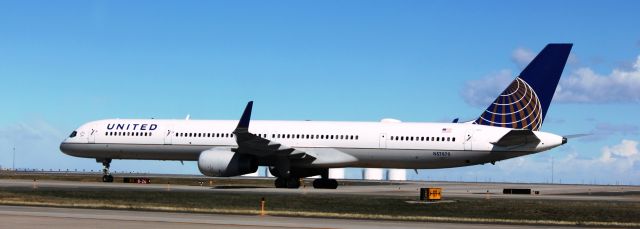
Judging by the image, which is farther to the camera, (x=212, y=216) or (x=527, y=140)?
(x=527, y=140)

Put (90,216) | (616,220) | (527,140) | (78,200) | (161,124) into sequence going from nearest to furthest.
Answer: (90,216) < (616,220) < (78,200) < (527,140) < (161,124)

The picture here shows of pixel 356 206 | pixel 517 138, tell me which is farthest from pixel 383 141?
pixel 356 206

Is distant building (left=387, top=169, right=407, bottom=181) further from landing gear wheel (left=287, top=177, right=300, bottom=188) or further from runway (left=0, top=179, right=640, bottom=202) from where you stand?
landing gear wheel (left=287, top=177, right=300, bottom=188)

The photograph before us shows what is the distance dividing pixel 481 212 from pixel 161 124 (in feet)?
104

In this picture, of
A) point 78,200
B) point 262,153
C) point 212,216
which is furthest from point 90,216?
point 262,153

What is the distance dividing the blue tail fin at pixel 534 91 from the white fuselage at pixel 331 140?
5.53 feet

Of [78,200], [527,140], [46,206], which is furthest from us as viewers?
[527,140]

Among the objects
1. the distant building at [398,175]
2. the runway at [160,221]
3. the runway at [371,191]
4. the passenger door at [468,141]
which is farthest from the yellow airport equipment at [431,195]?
the distant building at [398,175]

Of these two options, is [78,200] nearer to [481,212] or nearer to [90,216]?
[90,216]

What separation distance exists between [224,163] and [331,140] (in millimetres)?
7243

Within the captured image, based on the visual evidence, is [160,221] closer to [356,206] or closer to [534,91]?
[356,206]

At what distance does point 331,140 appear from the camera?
56.5 metres

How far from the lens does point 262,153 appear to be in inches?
2149

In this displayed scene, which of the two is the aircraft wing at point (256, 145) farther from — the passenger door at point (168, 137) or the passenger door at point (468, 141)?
the passenger door at point (468, 141)
